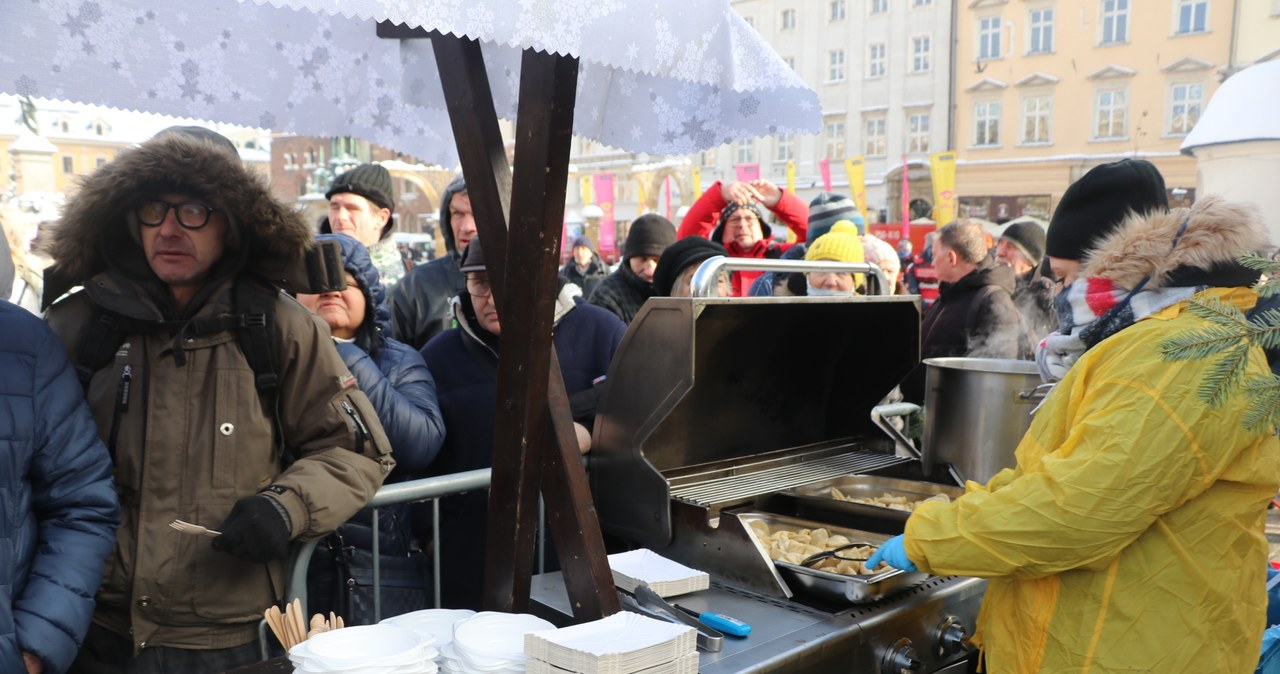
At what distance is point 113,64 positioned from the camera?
7.48 ft

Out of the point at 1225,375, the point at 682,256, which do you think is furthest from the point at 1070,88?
the point at 1225,375

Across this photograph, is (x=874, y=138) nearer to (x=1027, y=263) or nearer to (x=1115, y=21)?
(x=1115, y=21)

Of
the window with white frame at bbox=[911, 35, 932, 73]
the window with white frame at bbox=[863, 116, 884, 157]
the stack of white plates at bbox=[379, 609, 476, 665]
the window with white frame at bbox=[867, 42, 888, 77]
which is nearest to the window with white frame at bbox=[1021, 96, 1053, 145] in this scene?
the window with white frame at bbox=[911, 35, 932, 73]

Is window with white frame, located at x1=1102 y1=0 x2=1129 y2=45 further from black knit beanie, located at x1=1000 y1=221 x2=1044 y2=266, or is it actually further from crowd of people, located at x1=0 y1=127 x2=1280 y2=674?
crowd of people, located at x1=0 y1=127 x2=1280 y2=674

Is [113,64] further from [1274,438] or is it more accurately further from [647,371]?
[1274,438]

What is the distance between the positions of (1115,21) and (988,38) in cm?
409

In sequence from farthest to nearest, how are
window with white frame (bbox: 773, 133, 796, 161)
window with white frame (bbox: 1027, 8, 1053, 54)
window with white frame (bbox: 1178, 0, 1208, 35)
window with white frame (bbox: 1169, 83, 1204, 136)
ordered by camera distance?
window with white frame (bbox: 773, 133, 796, 161) < window with white frame (bbox: 1027, 8, 1053, 54) < window with white frame (bbox: 1169, 83, 1204, 136) < window with white frame (bbox: 1178, 0, 1208, 35)

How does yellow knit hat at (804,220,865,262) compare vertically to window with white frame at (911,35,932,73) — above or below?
below

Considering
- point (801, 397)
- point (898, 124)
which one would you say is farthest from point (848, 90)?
point (801, 397)

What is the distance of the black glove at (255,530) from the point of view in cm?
207

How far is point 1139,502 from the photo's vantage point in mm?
1881

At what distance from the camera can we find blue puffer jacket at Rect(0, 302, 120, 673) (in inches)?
74.1

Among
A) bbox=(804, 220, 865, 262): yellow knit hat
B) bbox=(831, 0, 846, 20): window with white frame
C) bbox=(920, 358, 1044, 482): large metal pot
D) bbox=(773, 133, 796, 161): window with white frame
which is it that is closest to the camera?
bbox=(920, 358, 1044, 482): large metal pot

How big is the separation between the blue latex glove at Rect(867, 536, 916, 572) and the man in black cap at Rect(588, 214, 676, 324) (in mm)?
2961
